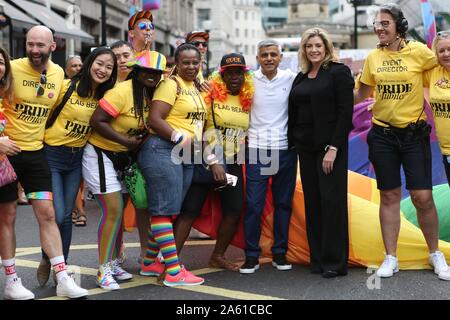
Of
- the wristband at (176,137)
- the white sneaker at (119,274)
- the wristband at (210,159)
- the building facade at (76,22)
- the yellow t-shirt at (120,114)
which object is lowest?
the white sneaker at (119,274)

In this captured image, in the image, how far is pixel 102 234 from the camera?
16.4 feet

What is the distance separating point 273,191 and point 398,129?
1.19 meters

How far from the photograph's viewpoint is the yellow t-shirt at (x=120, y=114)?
189 inches

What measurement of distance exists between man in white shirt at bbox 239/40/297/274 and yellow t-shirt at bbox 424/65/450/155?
118 cm

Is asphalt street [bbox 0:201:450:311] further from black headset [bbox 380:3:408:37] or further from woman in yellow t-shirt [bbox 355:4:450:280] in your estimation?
black headset [bbox 380:3:408:37]

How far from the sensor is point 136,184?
5.01 meters

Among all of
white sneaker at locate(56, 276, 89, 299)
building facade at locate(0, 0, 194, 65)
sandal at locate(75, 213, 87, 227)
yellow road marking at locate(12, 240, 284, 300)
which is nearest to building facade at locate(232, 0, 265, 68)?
building facade at locate(0, 0, 194, 65)

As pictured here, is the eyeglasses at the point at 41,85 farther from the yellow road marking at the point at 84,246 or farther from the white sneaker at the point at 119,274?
the yellow road marking at the point at 84,246

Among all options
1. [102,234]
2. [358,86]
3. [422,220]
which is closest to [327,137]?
[358,86]

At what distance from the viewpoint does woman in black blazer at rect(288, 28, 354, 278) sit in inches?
204

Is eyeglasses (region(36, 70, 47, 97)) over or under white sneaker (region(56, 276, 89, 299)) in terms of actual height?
over

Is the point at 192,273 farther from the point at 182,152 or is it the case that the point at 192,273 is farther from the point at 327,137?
the point at 327,137

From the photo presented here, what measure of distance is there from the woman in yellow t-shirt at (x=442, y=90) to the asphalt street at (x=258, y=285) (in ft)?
3.39

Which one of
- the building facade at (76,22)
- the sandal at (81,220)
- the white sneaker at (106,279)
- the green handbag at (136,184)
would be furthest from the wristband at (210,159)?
the building facade at (76,22)
